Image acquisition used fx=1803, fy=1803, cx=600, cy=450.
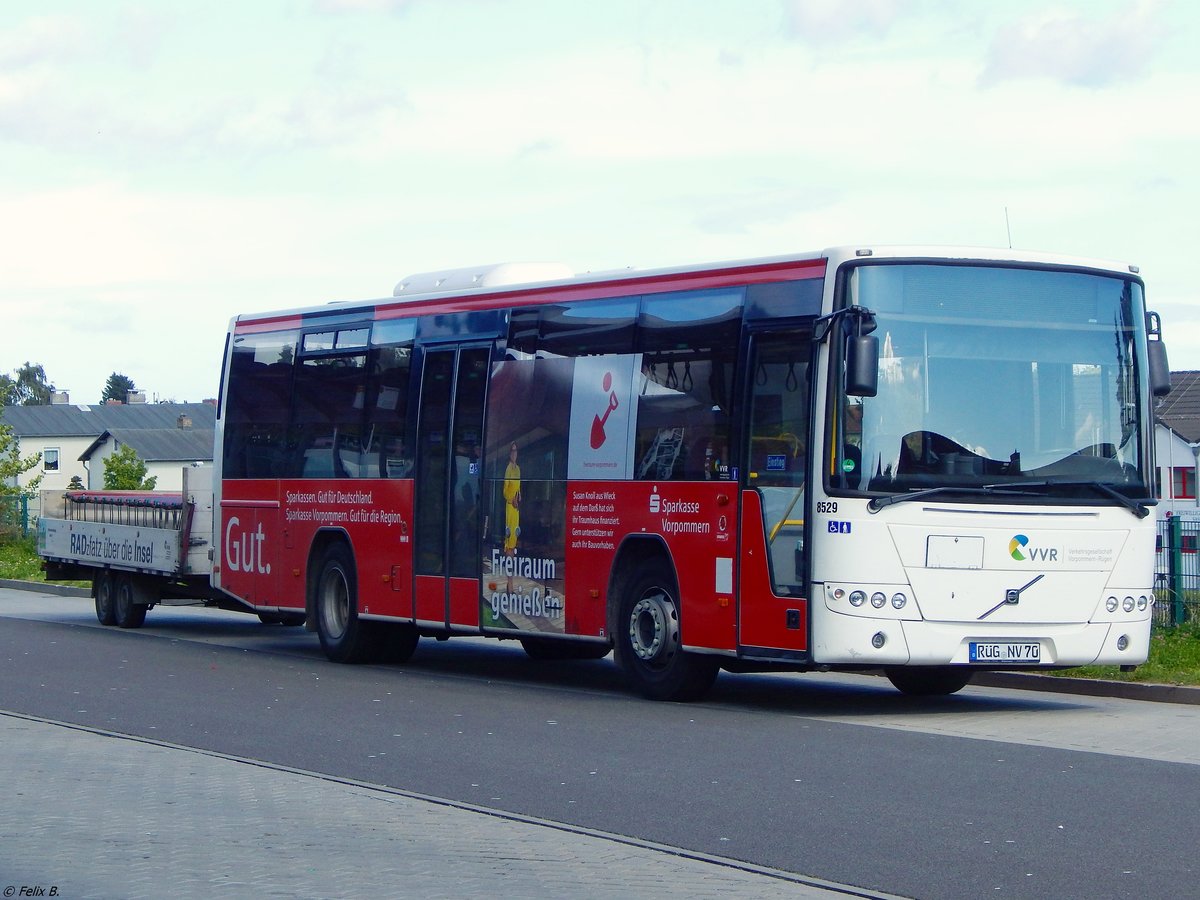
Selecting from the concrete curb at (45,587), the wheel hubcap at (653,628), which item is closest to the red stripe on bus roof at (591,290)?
the wheel hubcap at (653,628)

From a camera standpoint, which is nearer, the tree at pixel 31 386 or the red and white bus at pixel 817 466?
the red and white bus at pixel 817 466

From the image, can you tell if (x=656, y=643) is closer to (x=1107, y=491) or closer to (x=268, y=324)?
(x=1107, y=491)

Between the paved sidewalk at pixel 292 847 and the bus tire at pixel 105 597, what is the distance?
1408cm

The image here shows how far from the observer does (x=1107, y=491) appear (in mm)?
13391

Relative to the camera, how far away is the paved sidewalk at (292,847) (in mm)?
7266

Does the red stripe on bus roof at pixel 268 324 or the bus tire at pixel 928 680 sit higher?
the red stripe on bus roof at pixel 268 324

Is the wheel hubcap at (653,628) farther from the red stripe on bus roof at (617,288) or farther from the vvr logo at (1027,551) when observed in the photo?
the vvr logo at (1027,551)

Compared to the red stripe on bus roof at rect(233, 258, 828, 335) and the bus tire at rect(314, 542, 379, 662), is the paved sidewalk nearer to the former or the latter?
the red stripe on bus roof at rect(233, 258, 828, 335)

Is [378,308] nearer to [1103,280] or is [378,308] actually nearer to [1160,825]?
[1103,280]

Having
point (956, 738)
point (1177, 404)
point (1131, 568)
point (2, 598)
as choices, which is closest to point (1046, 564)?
point (1131, 568)

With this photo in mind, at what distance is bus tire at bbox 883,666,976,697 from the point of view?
15000mm

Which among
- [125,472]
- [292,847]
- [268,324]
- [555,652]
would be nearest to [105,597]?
[268,324]

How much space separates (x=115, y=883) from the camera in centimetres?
721

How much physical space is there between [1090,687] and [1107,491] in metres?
2.75
